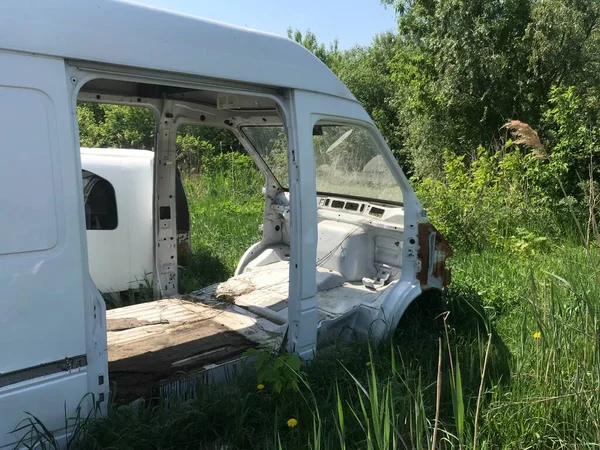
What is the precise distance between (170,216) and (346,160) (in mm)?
1972

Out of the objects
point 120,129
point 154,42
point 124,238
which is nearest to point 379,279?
point 124,238

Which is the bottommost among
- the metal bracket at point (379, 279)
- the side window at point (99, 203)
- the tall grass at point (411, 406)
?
the tall grass at point (411, 406)

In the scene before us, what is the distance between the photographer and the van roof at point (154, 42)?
2102mm

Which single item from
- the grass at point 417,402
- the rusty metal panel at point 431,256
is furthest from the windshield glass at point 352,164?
the grass at point 417,402

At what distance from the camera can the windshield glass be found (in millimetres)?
4113

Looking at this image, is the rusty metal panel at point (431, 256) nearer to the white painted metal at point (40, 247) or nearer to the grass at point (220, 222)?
the white painted metal at point (40, 247)

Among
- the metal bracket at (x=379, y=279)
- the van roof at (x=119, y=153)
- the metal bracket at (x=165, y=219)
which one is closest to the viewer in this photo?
the metal bracket at (x=379, y=279)

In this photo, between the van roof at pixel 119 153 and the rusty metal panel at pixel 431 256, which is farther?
the van roof at pixel 119 153

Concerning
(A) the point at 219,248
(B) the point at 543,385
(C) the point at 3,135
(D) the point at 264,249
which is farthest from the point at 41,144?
(A) the point at 219,248

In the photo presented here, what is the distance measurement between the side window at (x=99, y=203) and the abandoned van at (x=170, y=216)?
2cm

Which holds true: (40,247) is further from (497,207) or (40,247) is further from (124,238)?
(497,207)

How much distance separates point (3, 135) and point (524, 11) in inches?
507

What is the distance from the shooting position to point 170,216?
16.9ft

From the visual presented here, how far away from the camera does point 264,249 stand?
574 cm
